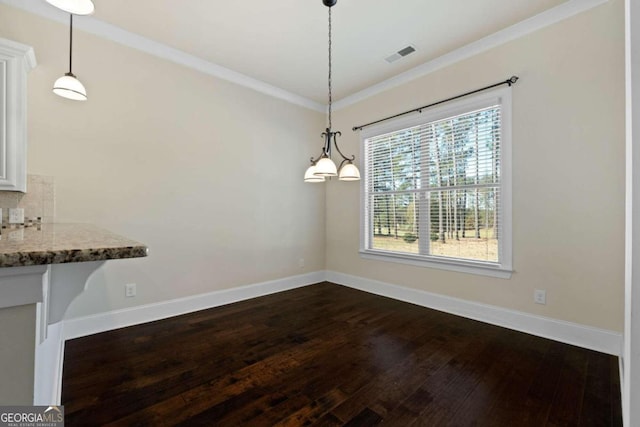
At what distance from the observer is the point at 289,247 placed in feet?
13.8

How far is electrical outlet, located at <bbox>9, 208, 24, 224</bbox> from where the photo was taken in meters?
2.25

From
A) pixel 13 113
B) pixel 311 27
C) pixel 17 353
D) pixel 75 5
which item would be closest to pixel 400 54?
pixel 311 27

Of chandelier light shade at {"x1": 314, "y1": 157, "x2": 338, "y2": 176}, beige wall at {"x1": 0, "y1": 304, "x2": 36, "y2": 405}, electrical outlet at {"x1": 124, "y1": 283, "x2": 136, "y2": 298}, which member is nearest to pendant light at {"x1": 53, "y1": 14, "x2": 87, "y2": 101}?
electrical outlet at {"x1": 124, "y1": 283, "x2": 136, "y2": 298}

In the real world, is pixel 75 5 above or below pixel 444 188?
above

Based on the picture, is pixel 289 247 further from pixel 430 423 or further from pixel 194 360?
pixel 430 423

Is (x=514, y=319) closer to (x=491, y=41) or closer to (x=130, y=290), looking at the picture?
(x=491, y=41)

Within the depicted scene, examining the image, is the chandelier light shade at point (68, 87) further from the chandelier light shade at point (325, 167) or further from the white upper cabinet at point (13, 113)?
the chandelier light shade at point (325, 167)

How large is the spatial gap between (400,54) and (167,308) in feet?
12.6

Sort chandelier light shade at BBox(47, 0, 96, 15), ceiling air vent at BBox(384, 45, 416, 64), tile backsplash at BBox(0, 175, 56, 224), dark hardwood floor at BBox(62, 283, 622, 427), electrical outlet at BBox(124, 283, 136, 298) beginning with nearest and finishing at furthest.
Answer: chandelier light shade at BBox(47, 0, 96, 15), dark hardwood floor at BBox(62, 283, 622, 427), tile backsplash at BBox(0, 175, 56, 224), electrical outlet at BBox(124, 283, 136, 298), ceiling air vent at BBox(384, 45, 416, 64)

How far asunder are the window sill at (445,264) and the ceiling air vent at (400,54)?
2382mm

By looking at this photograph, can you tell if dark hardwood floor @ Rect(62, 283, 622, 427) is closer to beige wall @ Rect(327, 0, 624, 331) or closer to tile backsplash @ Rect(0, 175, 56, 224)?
beige wall @ Rect(327, 0, 624, 331)

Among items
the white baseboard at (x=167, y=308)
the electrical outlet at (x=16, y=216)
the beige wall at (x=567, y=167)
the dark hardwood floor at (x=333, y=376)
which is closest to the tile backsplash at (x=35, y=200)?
the electrical outlet at (x=16, y=216)

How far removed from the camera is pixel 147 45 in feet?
9.66

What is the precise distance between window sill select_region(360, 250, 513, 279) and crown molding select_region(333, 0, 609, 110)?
7.42 ft
